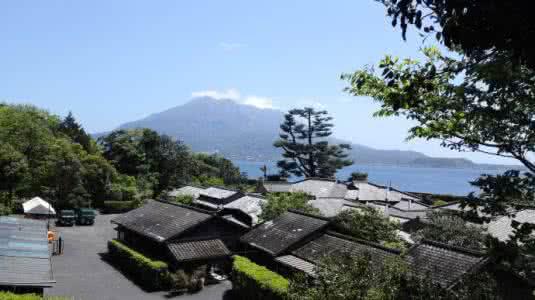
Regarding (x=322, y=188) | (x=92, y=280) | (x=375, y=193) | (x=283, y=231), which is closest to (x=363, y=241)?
(x=283, y=231)

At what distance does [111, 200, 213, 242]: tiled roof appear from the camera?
93.6 ft

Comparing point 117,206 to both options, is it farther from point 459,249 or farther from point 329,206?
point 459,249

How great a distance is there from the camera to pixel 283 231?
26.3 m

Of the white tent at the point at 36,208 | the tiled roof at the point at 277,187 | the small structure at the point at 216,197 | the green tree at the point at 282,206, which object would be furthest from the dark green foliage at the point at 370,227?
the tiled roof at the point at 277,187

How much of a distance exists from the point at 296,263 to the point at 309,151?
5454cm

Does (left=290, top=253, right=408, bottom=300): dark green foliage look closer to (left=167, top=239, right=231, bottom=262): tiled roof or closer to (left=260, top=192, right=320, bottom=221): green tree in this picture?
(left=167, top=239, right=231, bottom=262): tiled roof

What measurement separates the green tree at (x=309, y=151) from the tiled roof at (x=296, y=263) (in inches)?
2085

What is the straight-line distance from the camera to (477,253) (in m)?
17.4

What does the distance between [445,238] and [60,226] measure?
37151 millimetres

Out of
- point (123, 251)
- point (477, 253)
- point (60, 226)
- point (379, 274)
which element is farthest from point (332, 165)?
point (379, 274)

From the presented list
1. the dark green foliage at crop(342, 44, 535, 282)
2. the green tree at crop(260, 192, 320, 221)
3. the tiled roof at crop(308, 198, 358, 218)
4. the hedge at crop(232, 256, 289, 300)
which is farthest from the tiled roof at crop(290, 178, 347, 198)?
the dark green foliage at crop(342, 44, 535, 282)

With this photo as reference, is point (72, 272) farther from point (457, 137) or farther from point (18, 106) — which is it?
point (18, 106)

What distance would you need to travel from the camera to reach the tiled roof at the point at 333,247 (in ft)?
68.3

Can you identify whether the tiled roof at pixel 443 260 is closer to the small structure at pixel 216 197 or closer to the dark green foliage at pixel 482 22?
the dark green foliage at pixel 482 22
